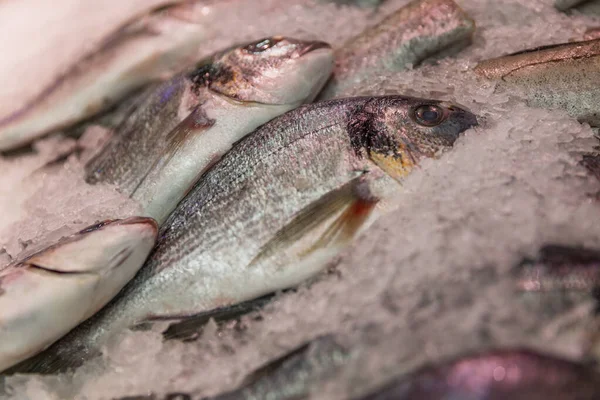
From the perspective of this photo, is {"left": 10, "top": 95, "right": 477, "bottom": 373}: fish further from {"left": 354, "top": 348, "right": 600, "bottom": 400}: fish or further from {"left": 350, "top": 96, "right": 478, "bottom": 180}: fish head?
{"left": 354, "top": 348, "right": 600, "bottom": 400}: fish

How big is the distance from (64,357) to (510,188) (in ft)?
4.66

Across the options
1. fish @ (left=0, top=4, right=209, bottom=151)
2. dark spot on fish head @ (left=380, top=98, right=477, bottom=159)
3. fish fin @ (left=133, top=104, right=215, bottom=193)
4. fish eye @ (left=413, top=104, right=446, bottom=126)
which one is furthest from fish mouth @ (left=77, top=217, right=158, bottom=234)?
fish @ (left=0, top=4, right=209, bottom=151)

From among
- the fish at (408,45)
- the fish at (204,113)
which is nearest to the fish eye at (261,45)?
the fish at (204,113)

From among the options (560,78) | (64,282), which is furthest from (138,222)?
(560,78)

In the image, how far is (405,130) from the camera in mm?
1712

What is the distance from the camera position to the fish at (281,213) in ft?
5.28

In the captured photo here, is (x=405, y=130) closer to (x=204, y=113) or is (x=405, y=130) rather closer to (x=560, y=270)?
(x=560, y=270)

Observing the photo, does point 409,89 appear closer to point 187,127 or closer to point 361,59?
point 361,59

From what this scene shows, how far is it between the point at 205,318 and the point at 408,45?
146 centimetres

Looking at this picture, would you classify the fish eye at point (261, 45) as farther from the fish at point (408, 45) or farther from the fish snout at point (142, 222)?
the fish snout at point (142, 222)

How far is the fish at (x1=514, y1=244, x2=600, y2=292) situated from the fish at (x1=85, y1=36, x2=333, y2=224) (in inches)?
45.6

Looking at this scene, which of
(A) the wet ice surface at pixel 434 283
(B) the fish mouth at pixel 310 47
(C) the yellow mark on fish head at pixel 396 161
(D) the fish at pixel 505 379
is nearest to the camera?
(D) the fish at pixel 505 379

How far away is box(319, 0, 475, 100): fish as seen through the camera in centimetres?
230

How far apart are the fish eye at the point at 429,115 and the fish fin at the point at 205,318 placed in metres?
0.74
